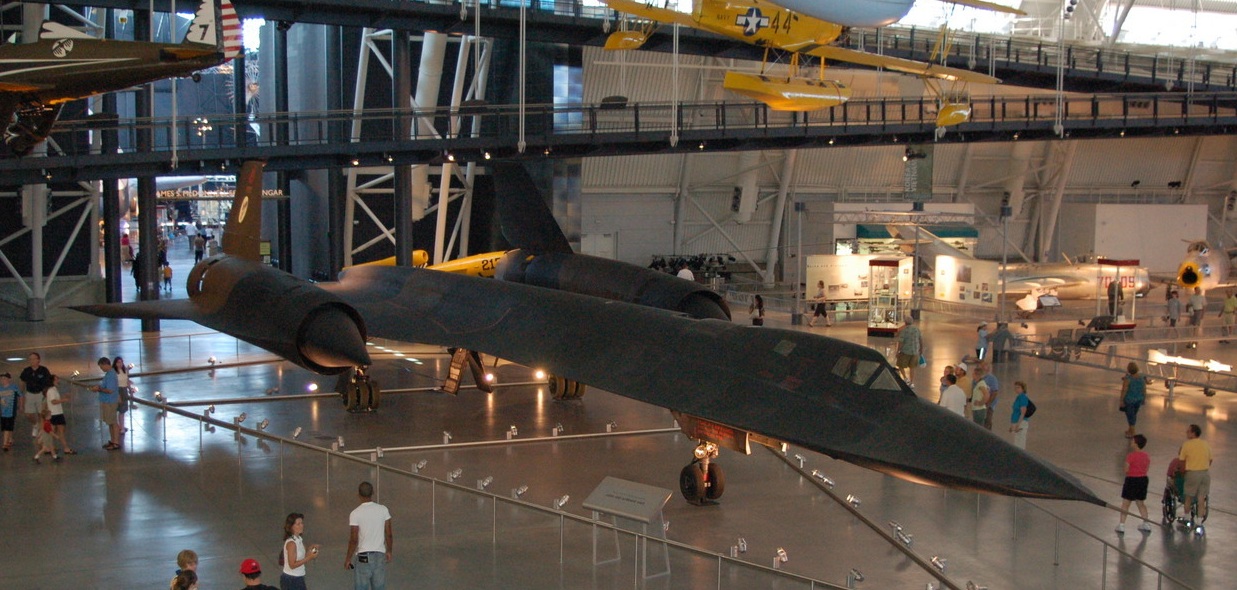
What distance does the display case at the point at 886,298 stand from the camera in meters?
26.4

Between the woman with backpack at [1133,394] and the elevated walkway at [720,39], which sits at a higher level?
the elevated walkway at [720,39]

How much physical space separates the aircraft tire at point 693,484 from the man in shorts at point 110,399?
7691 millimetres

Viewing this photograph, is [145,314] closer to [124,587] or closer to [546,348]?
[546,348]

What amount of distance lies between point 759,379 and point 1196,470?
4.77 m

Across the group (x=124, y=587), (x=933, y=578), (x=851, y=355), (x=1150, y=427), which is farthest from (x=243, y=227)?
(x=1150, y=427)

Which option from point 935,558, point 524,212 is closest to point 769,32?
point 524,212

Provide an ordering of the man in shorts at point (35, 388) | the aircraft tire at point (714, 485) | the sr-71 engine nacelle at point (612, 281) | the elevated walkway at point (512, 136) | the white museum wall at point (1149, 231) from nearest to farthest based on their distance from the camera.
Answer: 1. the aircraft tire at point (714, 485)
2. the man in shorts at point (35, 388)
3. the sr-71 engine nacelle at point (612, 281)
4. the elevated walkway at point (512, 136)
5. the white museum wall at point (1149, 231)

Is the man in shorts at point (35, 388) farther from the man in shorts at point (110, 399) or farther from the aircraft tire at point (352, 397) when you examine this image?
the aircraft tire at point (352, 397)

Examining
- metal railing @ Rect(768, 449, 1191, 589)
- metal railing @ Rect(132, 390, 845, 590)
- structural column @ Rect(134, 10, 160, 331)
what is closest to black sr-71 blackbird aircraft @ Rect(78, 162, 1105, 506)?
metal railing @ Rect(768, 449, 1191, 589)

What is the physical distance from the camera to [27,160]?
20781mm

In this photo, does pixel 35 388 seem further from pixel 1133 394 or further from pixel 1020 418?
pixel 1133 394

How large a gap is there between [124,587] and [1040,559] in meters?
8.37

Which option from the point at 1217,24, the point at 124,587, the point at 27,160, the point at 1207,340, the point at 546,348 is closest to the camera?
the point at 124,587

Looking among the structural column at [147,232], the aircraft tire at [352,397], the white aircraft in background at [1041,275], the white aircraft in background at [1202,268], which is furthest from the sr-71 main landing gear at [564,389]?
the white aircraft in background at [1202,268]
